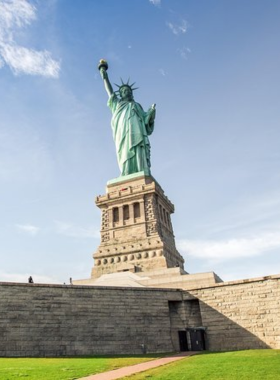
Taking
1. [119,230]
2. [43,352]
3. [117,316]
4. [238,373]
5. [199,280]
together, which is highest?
[119,230]

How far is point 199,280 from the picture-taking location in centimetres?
2544

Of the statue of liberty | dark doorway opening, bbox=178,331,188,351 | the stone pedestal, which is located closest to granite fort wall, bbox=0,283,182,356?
dark doorway opening, bbox=178,331,188,351

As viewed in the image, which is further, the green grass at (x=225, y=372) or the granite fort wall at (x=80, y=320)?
the granite fort wall at (x=80, y=320)

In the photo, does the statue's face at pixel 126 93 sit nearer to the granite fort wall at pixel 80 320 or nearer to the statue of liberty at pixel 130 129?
the statue of liberty at pixel 130 129

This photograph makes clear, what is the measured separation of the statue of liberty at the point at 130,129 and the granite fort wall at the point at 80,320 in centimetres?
2077

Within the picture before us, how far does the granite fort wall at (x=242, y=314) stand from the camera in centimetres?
2095

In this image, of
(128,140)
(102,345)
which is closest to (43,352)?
(102,345)

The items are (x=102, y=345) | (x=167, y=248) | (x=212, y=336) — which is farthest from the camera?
(x=167, y=248)

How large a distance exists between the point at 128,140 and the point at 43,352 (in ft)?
92.8

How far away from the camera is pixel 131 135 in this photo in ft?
140

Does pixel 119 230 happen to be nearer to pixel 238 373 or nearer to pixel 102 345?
pixel 102 345

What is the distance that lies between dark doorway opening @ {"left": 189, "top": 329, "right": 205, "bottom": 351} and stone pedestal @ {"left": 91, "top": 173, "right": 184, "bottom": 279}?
429 inches

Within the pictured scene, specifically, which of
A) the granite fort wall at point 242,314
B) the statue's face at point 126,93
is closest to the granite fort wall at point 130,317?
the granite fort wall at point 242,314

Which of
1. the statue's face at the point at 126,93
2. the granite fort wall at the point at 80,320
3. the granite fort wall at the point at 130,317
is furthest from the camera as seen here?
the statue's face at the point at 126,93
